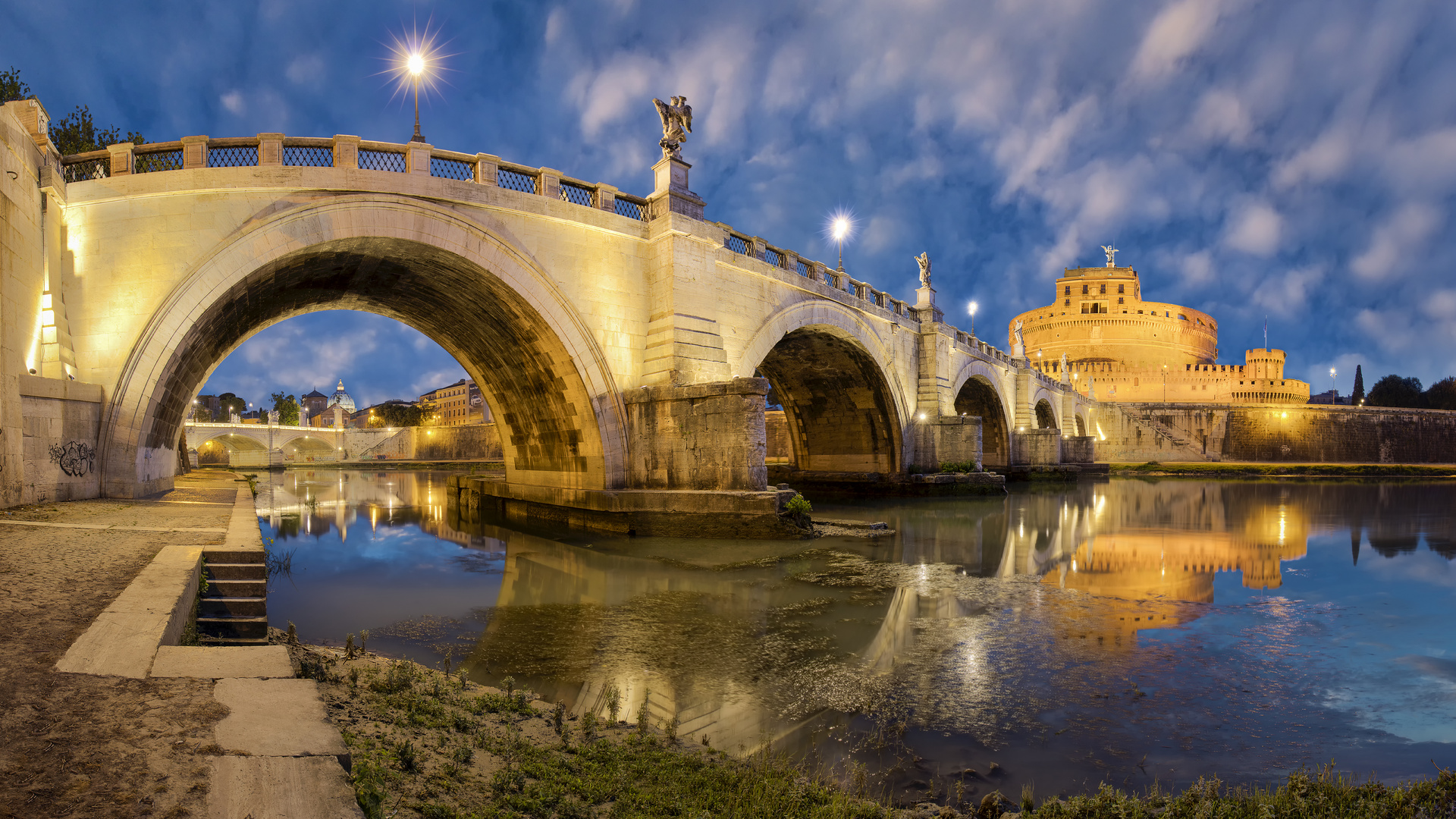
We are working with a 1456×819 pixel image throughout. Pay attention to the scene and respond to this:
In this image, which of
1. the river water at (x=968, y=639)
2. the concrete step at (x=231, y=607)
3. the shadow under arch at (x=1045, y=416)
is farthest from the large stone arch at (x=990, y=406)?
the concrete step at (x=231, y=607)

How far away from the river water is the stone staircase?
3.28 feet

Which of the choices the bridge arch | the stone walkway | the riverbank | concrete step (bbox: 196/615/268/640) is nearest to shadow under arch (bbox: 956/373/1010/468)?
the bridge arch

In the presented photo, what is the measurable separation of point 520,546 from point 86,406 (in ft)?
25.3

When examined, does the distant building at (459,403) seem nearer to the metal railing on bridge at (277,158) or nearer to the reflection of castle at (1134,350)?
the reflection of castle at (1134,350)

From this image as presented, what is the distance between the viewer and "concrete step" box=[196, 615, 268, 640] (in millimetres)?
5824

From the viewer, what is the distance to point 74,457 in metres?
11.1

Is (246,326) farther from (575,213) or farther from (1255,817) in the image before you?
(1255,817)

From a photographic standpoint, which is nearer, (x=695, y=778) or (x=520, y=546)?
(x=695, y=778)

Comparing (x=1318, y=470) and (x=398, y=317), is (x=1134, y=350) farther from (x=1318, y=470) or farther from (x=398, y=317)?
(x=398, y=317)

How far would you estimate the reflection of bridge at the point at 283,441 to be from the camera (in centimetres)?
5997

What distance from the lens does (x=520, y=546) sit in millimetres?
14016

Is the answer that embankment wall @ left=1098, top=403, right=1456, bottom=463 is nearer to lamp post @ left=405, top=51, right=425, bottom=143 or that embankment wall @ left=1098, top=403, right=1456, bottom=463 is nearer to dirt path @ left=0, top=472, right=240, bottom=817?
lamp post @ left=405, top=51, right=425, bottom=143

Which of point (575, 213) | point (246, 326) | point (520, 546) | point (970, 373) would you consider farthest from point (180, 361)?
point (970, 373)

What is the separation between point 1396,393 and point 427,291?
323 ft
